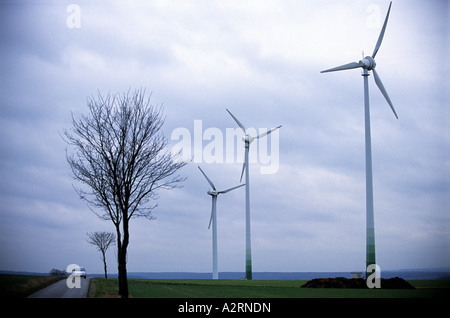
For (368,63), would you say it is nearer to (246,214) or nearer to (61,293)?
(246,214)

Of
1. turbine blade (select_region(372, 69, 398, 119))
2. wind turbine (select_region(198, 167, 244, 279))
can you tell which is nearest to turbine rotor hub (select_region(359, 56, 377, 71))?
turbine blade (select_region(372, 69, 398, 119))

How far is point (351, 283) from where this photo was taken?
146 ft

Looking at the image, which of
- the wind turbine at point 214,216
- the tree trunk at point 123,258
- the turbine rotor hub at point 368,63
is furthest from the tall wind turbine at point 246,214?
the tree trunk at point 123,258

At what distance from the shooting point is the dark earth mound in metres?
43.9

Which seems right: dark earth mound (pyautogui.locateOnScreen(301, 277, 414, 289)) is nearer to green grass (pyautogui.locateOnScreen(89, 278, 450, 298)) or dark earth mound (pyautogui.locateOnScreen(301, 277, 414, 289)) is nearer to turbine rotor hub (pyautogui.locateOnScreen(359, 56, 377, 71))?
green grass (pyautogui.locateOnScreen(89, 278, 450, 298))

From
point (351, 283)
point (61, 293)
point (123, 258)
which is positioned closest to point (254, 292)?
point (123, 258)

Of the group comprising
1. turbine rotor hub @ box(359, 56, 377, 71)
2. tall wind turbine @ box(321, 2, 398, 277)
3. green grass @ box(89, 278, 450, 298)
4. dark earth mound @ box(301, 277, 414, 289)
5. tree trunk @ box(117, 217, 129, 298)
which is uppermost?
turbine rotor hub @ box(359, 56, 377, 71)

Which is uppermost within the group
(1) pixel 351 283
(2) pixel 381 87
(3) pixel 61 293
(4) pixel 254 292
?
(2) pixel 381 87

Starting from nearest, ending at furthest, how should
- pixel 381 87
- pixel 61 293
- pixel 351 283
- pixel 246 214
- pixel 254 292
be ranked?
1. pixel 61 293
2. pixel 254 292
3. pixel 351 283
4. pixel 381 87
5. pixel 246 214

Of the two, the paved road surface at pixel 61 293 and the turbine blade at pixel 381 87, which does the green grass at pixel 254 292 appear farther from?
the turbine blade at pixel 381 87
